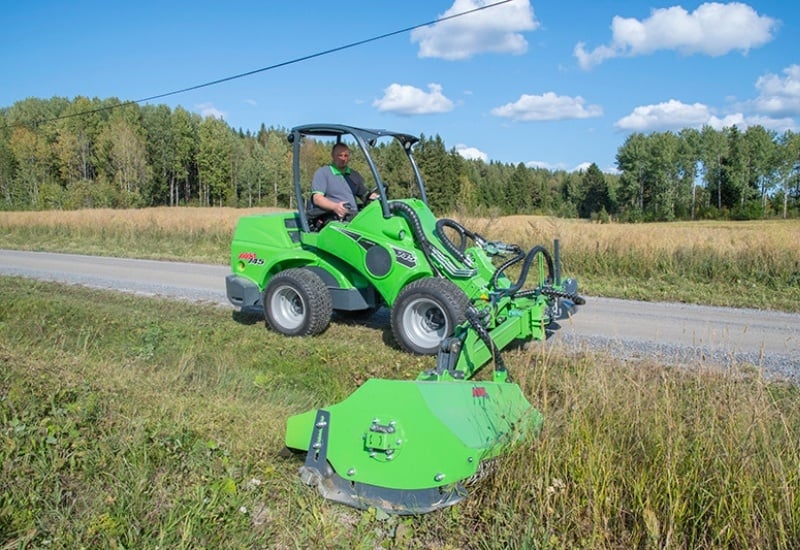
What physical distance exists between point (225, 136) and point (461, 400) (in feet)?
256

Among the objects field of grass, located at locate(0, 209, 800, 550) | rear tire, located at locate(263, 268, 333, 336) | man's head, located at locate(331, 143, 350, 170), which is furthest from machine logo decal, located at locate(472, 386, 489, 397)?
man's head, located at locate(331, 143, 350, 170)

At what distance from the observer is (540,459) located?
3422mm

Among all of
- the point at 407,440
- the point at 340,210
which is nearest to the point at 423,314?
the point at 340,210

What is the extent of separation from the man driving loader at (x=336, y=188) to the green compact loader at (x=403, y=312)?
0.41ft

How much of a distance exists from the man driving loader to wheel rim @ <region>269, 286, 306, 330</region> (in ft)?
3.70

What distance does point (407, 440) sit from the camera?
3.62 m

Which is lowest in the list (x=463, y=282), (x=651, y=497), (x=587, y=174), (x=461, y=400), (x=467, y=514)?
(x=467, y=514)

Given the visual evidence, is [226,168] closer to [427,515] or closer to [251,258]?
[251,258]

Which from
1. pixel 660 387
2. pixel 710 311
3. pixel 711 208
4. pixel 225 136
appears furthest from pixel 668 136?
pixel 660 387

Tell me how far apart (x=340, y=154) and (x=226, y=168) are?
72.5 meters

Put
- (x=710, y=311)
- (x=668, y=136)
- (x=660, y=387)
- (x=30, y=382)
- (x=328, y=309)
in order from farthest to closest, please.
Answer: (x=668, y=136) → (x=710, y=311) → (x=328, y=309) → (x=30, y=382) → (x=660, y=387)

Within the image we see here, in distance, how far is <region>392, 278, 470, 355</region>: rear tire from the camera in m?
6.41

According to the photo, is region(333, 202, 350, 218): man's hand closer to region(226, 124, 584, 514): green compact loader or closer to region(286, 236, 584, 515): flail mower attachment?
region(226, 124, 584, 514): green compact loader

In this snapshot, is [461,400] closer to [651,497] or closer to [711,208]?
[651,497]
